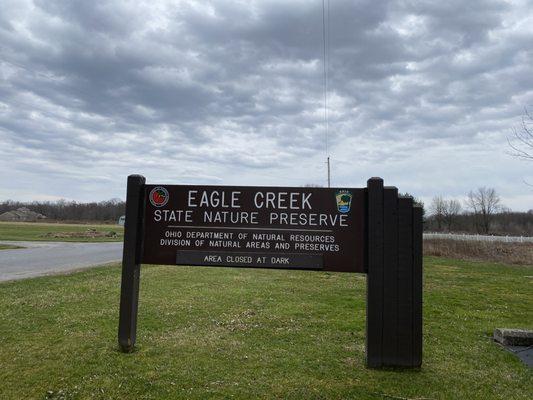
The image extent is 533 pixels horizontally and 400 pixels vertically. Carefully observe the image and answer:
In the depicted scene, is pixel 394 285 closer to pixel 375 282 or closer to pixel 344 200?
pixel 375 282

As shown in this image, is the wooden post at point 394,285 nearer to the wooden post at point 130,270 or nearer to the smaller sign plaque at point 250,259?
the smaller sign plaque at point 250,259

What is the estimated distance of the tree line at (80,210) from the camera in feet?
411

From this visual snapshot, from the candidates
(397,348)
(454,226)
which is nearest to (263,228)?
(397,348)

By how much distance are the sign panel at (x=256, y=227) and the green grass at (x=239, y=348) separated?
105 cm

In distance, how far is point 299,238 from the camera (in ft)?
16.1

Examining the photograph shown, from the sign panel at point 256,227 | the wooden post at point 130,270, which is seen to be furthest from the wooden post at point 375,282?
the wooden post at point 130,270

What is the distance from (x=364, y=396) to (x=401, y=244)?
1.55 m

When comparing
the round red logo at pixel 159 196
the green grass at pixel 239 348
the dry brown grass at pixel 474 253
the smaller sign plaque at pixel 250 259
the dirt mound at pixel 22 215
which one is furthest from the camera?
the dirt mound at pixel 22 215

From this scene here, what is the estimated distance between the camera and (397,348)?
463 cm

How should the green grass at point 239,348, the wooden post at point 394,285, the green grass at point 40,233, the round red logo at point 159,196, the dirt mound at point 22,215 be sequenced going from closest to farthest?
the green grass at point 239,348
the wooden post at point 394,285
the round red logo at point 159,196
the green grass at point 40,233
the dirt mound at point 22,215

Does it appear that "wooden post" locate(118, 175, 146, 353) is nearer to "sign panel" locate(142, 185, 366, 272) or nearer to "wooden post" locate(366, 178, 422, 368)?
"sign panel" locate(142, 185, 366, 272)

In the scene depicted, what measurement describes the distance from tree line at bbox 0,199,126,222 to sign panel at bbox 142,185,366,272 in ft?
399

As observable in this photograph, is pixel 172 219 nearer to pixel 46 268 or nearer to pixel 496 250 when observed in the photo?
pixel 46 268

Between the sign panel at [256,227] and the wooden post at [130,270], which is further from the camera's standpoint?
the wooden post at [130,270]
